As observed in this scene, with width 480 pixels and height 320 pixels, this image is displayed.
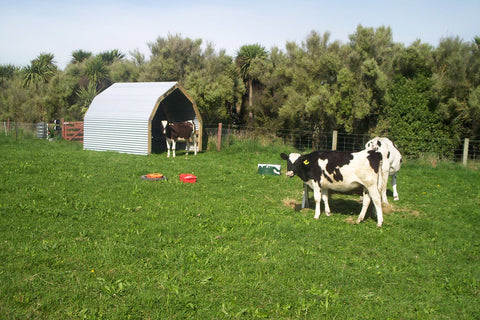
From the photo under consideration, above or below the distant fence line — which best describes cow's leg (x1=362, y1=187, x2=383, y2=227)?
below

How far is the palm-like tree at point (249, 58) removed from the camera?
94.0 feet

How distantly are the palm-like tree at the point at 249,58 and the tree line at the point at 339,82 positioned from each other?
7cm

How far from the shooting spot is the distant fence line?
752 inches

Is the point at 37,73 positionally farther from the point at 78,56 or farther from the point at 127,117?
the point at 127,117

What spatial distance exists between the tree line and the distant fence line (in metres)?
0.53

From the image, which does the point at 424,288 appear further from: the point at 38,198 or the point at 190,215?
the point at 38,198

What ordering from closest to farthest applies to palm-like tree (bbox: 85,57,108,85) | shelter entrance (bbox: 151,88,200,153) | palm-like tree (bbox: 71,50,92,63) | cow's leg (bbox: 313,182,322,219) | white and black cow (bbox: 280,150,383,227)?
white and black cow (bbox: 280,150,383,227) < cow's leg (bbox: 313,182,322,219) < shelter entrance (bbox: 151,88,200,153) < palm-like tree (bbox: 85,57,108,85) < palm-like tree (bbox: 71,50,92,63)

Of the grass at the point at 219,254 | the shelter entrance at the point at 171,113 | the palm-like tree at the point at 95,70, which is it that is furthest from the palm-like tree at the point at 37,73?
the grass at the point at 219,254

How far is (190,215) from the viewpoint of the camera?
334 inches

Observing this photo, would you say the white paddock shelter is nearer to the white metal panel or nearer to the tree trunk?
the white metal panel

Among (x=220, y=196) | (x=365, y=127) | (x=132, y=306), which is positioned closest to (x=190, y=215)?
(x=220, y=196)

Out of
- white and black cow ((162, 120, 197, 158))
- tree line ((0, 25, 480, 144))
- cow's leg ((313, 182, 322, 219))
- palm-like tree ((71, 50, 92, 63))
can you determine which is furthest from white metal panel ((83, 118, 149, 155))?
palm-like tree ((71, 50, 92, 63))

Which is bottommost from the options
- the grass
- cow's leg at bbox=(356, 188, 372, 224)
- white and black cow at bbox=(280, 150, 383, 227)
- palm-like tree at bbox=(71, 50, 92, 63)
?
the grass

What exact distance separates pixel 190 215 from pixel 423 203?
634cm
